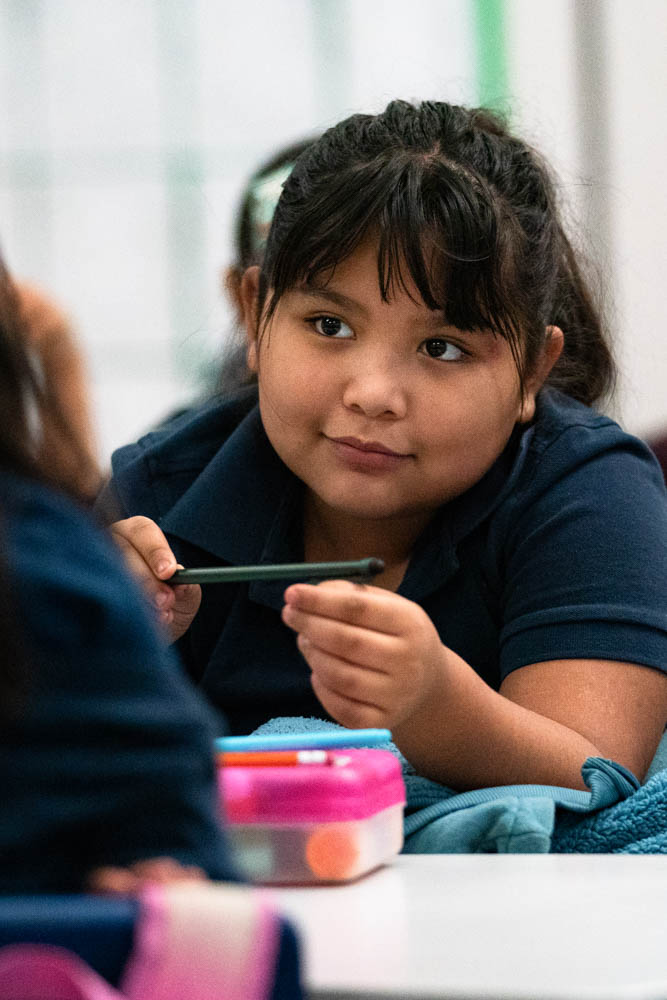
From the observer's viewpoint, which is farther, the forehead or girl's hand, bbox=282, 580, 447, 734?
the forehead

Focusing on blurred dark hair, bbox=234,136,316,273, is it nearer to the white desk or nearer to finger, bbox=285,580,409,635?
finger, bbox=285,580,409,635

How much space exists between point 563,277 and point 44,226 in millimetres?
1639

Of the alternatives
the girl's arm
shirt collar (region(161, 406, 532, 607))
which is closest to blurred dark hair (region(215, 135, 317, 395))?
shirt collar (region(161, 406, 532, 607))

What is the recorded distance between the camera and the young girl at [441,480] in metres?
0.88

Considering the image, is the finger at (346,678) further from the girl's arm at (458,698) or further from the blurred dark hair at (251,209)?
the blurred dark hair at (251,209)

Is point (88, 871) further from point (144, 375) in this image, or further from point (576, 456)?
point (144, 375)

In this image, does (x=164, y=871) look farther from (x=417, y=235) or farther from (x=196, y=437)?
(x=196, y=437)

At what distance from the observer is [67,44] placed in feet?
8.19

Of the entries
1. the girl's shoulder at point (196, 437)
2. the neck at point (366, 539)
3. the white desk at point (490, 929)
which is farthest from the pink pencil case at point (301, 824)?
the girl's shoulder at point (196, 437)

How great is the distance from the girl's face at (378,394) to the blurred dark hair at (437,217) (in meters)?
0.02

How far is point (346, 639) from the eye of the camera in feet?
2.05

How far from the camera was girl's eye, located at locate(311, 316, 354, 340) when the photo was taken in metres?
0.94

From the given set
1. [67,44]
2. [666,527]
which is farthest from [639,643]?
[67,44]

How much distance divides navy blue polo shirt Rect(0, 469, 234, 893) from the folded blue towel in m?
0.32
